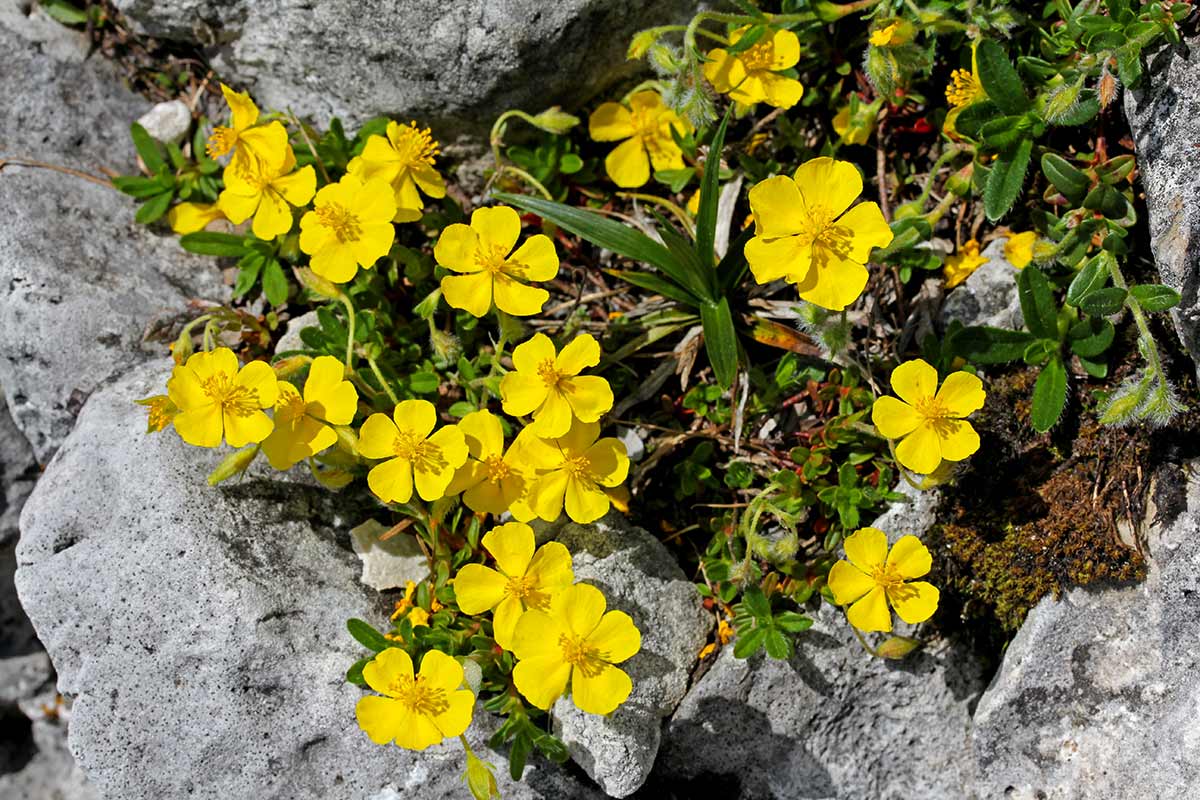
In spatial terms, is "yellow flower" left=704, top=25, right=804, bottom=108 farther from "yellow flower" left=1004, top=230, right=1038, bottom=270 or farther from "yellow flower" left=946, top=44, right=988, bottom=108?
"yellow flower" left=1004, top=230, right=1038, bottom=270

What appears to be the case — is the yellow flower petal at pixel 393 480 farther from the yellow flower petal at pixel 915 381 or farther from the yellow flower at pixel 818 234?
the yellow flower petal at pixel 915 381

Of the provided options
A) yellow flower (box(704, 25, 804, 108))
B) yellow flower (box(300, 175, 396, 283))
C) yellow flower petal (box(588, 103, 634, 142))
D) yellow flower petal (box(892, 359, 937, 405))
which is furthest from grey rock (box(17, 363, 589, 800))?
yellow flower (box(704, 25, 804, 108))

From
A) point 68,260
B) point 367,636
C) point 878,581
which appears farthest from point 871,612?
point 68,260

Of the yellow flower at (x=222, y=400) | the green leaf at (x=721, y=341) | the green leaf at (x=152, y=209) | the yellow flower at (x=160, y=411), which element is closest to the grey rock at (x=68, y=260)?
the green leaf at (x=152, y=209)

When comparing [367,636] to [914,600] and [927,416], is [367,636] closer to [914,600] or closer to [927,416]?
[914,600]

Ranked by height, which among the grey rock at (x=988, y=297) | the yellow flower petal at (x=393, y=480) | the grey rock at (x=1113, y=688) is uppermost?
the yellow flower petal at (x=393, y=480)

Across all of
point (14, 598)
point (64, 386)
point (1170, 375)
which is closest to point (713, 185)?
point (1170, 375)
